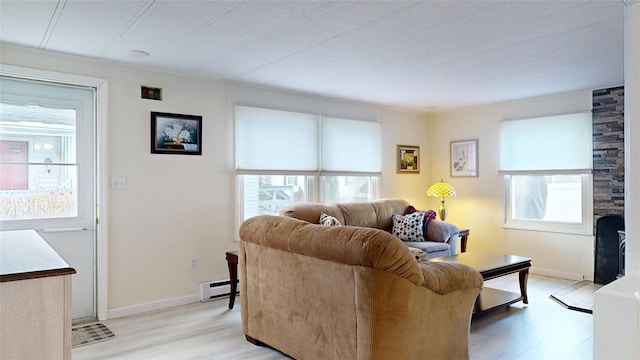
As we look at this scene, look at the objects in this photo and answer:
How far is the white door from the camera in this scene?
339 cm

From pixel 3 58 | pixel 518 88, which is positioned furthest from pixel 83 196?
pixel 518 88

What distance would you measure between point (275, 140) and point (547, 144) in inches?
130

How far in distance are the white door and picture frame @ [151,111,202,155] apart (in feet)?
1.70

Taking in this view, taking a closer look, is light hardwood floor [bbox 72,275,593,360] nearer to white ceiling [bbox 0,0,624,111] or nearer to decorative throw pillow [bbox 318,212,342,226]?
decorative throw pillow [bbox 318,212,342,226]

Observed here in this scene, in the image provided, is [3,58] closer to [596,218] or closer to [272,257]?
[272,257]

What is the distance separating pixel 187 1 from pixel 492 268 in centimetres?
305

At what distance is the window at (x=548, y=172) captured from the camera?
16.4ft

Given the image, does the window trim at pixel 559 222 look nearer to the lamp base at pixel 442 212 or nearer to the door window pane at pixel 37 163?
the lamp base at pixel 442 212

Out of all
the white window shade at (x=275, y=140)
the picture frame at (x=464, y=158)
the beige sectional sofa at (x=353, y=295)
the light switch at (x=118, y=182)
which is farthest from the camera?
the picture frame at (x=464, y=158)

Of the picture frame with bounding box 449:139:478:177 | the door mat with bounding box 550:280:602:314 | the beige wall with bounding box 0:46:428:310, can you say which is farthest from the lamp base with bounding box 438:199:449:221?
the beige wall with bounding box 0:46:428:310

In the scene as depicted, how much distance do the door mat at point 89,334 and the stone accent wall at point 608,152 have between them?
5.08m

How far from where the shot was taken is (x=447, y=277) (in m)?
2.38

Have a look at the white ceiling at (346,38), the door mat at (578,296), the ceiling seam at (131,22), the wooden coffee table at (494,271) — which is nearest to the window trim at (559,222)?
the door mat at (578,296)

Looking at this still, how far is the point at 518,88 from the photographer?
Answer: 4805 millimetres
